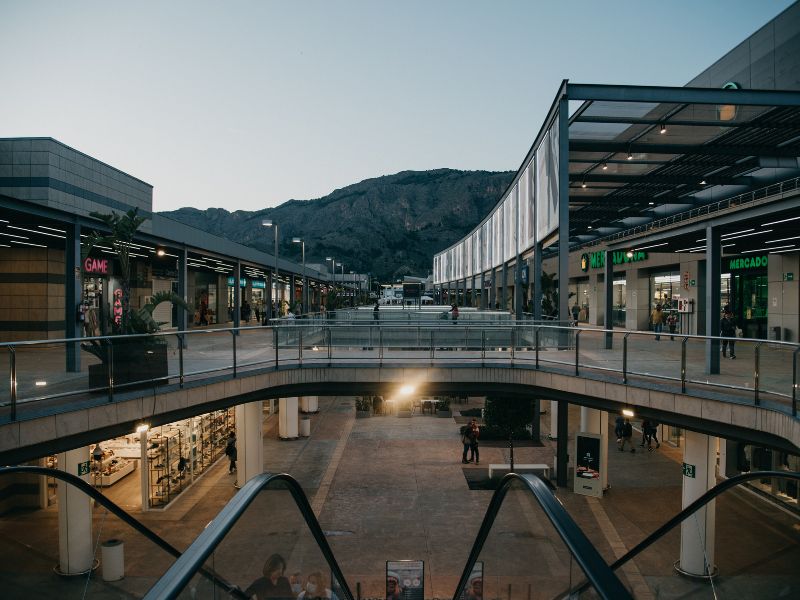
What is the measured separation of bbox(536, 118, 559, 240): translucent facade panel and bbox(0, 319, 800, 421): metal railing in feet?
19.1

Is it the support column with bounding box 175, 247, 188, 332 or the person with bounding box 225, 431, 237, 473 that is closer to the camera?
the person with bounding box 225, 431, 237, 473

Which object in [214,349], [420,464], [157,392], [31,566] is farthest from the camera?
[420,464]

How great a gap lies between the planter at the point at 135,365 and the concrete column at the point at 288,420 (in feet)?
43.7

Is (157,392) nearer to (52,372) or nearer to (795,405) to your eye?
(52,372)

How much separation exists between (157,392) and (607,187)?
21.0 meters

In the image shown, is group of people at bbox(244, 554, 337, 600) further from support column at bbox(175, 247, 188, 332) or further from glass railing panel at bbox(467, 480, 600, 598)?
support column at bbox(175, 247, 188, 332)

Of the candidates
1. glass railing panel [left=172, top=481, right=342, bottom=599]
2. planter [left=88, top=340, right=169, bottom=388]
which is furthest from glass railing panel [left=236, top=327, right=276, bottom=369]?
glass railing panel [left=172, top=481, right=342, bottom=599]

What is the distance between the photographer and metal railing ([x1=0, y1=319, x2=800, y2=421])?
350 inches

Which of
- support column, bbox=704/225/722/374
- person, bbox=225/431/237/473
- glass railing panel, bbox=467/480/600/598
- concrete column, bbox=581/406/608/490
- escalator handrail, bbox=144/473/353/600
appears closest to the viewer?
escalator handrail, bbox=144/473/353/600

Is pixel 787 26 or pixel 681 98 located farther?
pixel 787 26

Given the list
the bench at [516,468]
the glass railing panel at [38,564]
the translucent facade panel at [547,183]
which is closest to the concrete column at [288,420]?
the bench at [516,468]

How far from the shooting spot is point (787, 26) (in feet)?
79.5

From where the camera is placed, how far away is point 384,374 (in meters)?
15.8

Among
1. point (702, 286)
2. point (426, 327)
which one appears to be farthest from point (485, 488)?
point (702, 286)
